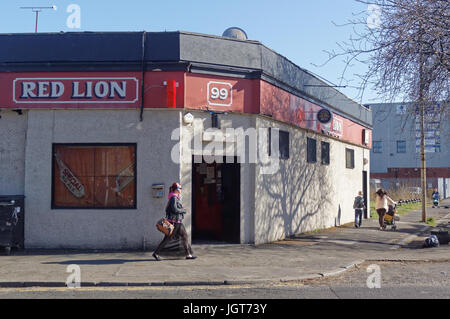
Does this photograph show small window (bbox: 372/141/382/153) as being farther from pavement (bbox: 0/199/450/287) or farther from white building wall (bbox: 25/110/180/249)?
white building wall (bbox: 25/110/180/249)

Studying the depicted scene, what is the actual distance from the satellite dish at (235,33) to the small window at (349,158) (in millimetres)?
8699

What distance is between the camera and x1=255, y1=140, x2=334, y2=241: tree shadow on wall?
1427 cm

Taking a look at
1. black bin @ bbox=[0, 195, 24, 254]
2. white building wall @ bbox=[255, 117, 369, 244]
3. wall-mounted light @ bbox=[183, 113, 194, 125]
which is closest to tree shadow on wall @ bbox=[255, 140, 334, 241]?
white building wall @ bbox=[255, 117, 369, 244]

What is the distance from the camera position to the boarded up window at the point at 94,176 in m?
12.7

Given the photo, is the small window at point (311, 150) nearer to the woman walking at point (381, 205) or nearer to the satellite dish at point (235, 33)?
the woman walking at point (381, 205)

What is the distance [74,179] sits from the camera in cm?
1278

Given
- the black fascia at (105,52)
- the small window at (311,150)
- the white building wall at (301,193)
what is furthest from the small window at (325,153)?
the black fascia at (105,52)

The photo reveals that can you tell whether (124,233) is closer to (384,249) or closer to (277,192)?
(277,192)

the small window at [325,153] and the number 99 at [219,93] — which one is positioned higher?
the number 99 at [219,93]

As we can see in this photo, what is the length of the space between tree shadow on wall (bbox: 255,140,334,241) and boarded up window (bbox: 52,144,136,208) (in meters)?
3.62

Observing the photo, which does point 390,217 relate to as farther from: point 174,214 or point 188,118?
point 174,214

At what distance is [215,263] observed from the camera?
421 inches

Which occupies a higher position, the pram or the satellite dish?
the satellite dish

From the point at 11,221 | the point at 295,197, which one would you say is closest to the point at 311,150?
the point at 295,197
